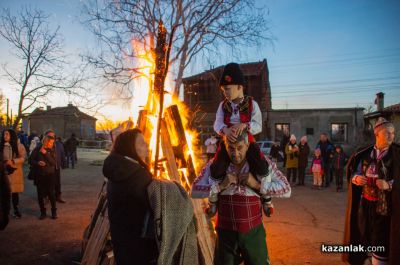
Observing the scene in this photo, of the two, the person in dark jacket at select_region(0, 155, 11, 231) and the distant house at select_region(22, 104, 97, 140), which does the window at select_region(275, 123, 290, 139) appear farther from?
the distant house at select_region(22, 104, 97, 140)

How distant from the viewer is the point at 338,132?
33031 mm

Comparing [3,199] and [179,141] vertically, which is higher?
[179,141]

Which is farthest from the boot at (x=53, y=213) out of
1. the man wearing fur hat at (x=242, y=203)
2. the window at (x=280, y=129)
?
the window at (x=280, y=129)

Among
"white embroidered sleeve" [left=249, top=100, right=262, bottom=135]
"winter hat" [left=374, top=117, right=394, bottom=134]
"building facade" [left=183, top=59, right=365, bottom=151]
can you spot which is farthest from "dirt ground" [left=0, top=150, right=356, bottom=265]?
"building facade" [left=183, top=59, right=365, bottom=151]

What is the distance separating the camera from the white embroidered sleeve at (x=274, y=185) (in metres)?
2.94

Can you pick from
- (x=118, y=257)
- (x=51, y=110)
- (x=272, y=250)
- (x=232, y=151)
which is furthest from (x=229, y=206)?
(x=51, y=110)

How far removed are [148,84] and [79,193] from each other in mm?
7570

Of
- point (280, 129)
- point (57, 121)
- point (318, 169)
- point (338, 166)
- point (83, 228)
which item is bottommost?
point (83, 228)

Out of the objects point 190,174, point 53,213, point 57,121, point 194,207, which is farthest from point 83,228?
point 57,121

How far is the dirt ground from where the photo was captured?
5645mm

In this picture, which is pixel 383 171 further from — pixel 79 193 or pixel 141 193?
pixel 79 193

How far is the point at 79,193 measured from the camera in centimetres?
1184

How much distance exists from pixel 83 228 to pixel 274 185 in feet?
19.3

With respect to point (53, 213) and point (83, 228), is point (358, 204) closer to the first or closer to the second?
point (83, 228)
